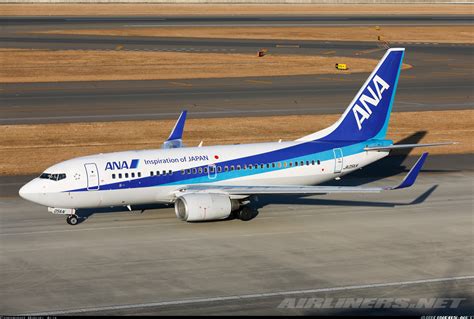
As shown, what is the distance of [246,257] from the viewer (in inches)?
1713

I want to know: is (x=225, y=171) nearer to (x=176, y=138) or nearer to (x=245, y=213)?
(x=245, y=213)

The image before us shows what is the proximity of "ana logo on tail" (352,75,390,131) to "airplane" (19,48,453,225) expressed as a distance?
0.19ft

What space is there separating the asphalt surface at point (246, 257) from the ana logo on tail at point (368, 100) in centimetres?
524

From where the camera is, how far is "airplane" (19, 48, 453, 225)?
4788 cm

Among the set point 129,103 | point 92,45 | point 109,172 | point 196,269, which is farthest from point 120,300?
point 92,45

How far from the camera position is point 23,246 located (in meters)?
45.5

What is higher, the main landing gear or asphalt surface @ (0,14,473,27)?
asphalt surface @ (0,14,473,27)

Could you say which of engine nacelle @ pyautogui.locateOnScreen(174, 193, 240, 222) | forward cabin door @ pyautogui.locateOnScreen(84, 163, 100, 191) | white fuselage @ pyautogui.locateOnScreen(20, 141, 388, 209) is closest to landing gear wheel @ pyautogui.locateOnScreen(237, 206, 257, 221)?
white fuselage @ pyautogui.locateOnScreen(20, 141, 388, 209)

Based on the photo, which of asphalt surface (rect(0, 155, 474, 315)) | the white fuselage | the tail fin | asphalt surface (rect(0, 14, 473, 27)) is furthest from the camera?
asphalt surface (rect(0, 14, 473, 27))

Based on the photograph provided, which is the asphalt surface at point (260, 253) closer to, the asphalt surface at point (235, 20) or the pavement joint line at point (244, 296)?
the pavement joint line at point (244, 296)

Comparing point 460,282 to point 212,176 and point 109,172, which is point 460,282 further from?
point 109,172

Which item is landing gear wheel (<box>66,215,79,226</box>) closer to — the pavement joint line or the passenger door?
the passenger door

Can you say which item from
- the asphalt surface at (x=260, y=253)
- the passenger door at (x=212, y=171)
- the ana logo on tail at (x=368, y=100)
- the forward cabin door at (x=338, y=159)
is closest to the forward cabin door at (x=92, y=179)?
the asphalt surface at (x=260, y=253)

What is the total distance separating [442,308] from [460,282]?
3.94 meters
